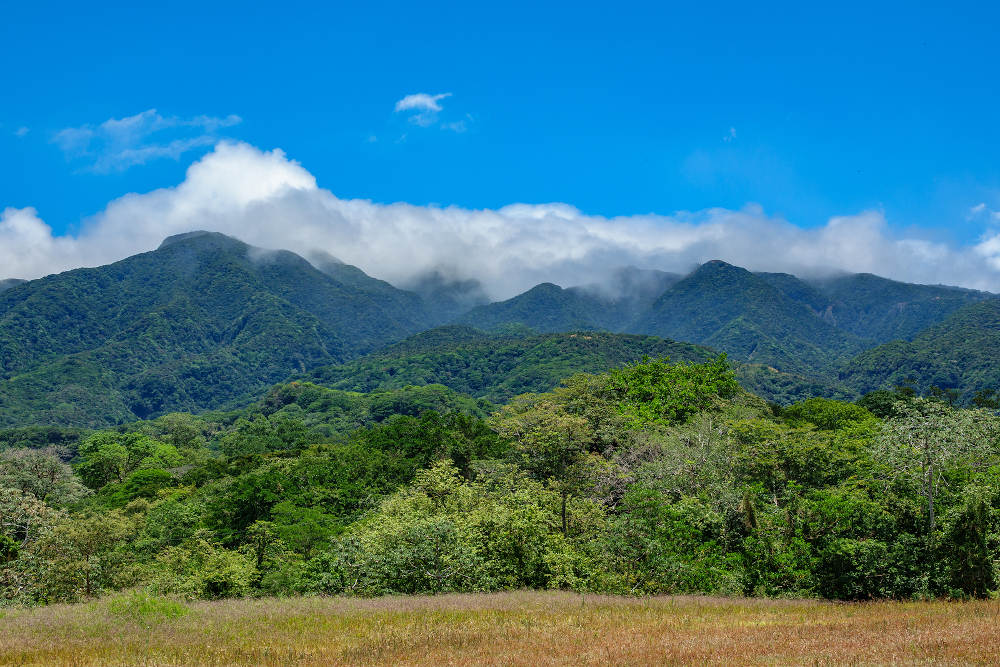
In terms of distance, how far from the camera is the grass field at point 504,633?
10875 mm

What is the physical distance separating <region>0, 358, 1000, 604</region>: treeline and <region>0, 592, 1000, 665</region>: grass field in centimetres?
262

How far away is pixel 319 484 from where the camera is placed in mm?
54781

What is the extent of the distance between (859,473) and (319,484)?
1617 inches

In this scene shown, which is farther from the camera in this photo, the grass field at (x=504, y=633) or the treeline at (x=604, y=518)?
the treeline at (x=604, y=518)

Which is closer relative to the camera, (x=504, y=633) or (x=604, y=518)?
(x=504, y=633)

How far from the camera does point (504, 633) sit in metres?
13.3

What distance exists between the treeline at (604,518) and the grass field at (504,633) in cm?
262

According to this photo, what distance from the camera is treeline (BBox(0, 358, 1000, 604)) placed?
62.7ft

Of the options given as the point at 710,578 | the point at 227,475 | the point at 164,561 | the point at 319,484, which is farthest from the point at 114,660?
the point at 227,475

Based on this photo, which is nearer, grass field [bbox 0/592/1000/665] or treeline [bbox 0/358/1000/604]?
grass field [bbox 0/592/1000/665]

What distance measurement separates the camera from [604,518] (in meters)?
32.5

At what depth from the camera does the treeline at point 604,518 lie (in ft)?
62.7

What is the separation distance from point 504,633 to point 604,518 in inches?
785

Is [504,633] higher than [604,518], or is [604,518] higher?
[504,633]
